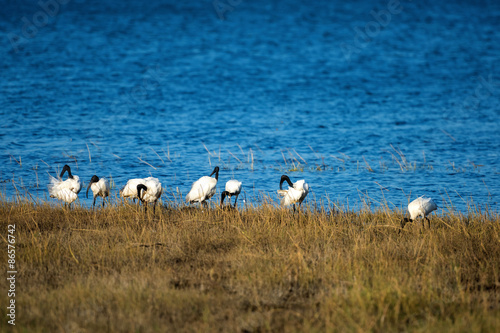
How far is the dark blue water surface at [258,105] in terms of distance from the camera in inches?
617

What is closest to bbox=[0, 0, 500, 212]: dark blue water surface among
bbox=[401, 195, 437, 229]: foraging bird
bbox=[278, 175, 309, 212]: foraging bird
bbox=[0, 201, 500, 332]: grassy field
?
bbox=[278, 175, 309, 212]: foraging bird

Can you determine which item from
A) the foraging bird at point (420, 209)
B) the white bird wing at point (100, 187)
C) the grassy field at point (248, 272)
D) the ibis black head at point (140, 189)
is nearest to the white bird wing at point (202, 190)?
the grassy field at point (248, 272)

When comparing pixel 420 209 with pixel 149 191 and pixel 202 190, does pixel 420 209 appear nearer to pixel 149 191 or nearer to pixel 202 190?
pixel 202 190

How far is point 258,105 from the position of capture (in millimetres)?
26609

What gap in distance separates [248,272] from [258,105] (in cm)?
1943

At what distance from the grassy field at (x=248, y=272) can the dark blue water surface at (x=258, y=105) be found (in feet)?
9.95

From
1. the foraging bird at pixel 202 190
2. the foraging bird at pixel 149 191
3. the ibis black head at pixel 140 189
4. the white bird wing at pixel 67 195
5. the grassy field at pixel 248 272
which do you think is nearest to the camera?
the grassy field at pixel 248 272

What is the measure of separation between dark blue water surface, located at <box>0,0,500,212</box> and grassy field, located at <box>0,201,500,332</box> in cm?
303

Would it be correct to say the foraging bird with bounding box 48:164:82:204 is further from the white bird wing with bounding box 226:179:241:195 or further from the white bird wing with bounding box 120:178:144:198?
the white bird wing with bounding box 226:179:241:195

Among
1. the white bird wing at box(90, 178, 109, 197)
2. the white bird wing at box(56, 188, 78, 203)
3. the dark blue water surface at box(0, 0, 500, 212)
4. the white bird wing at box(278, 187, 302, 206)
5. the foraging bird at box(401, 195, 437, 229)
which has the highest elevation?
the dark blue water surface at box(0, 0, 500, 212)

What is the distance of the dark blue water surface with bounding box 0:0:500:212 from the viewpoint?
1566 cm

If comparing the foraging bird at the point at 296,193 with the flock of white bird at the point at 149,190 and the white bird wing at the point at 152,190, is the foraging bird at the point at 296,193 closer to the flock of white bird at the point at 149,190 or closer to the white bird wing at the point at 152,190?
the flock of white bird at the point at 149,190

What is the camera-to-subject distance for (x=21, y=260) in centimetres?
808

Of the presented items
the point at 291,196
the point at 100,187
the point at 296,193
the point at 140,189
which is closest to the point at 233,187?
the point at 291,196
